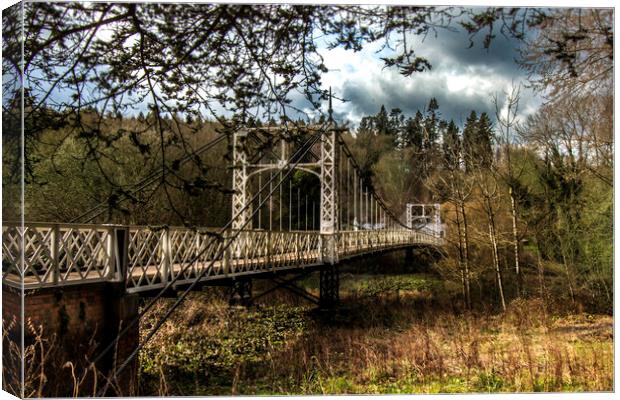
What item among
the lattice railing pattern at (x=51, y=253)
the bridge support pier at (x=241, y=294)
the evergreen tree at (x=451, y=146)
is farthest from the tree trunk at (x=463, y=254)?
the lattice railing pattern at (x=51, y=253)

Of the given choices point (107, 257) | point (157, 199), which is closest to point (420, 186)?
point (157, 199)

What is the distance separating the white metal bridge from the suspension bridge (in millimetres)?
13

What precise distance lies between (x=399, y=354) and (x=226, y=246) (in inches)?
71.8

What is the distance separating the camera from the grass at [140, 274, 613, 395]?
3.83 meters

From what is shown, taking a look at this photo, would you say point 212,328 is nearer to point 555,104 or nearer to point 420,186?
point 420,186

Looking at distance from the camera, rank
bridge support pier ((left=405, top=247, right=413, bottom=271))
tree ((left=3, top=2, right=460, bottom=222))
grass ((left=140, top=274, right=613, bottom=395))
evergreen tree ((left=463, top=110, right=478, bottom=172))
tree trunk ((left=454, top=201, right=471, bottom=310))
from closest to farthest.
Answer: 1. tree ((left=3, top=2, right=460, bottom=222))
2. grass ((left=140, top=274, right=613, bottom=395))
3. evergreen tree ((left=463, top=110, right=478, bottom=172))
4. tree trunk ((left=454, top=201, right=471, bottom=310))
5. bridge support pier ((left=405, top=247, right=413, bottom=271))

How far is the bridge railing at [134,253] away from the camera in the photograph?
127 inches

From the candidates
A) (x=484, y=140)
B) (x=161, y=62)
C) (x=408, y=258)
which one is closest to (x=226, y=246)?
(x=161, y=62)

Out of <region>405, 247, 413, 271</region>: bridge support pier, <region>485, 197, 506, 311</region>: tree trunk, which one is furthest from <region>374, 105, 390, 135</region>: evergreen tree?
<region>405, 247, 413, 271</region>: bridge support pier

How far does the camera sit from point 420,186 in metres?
5.18

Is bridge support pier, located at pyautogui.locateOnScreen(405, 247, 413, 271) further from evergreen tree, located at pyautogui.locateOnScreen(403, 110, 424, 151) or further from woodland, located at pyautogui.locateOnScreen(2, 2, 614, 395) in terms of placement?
evergreen tree, located at pyautogui.locateOnScreen(403, 110, 424, 151)

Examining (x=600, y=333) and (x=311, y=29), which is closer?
(x=311, y=29)

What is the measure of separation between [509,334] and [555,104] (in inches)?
76.2

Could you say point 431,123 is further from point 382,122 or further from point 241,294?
point 241,294
